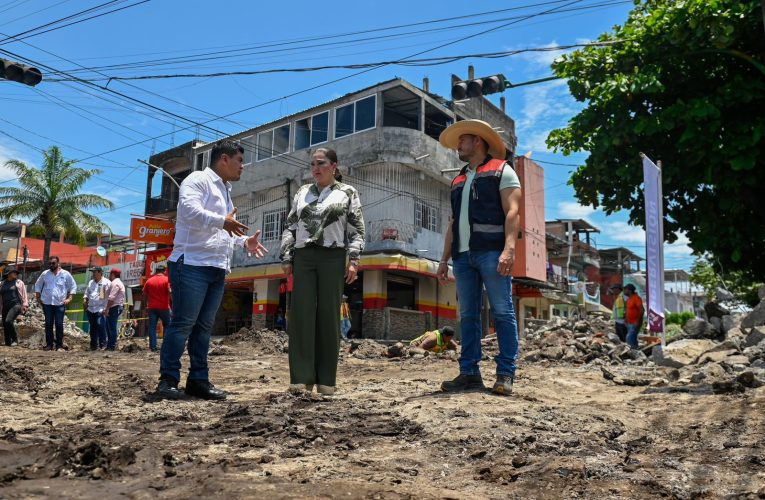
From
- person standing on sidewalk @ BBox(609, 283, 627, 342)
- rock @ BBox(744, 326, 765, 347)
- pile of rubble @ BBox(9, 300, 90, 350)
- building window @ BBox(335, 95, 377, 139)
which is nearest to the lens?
rock @ BBox(744, 326, 765, 347)

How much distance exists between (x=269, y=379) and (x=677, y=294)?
64546 millimetres

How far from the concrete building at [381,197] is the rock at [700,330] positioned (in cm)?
1128

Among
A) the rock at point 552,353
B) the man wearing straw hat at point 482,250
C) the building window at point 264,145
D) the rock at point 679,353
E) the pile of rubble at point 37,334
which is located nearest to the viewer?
the man wearing straw hat at point 482,250

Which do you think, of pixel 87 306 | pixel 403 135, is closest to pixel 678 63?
pixel 87 306

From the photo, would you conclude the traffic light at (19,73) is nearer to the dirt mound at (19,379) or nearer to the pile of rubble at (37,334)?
the pile of rubble at (37,334)

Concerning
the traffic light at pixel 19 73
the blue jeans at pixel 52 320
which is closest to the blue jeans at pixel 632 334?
the blue jeans at pixel 52 320

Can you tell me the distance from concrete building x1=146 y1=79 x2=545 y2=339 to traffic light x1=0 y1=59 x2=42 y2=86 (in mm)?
13329

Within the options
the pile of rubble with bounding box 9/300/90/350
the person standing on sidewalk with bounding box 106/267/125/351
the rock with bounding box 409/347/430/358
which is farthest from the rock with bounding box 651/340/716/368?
the pile of rubble with bounding box 9/300/90/350

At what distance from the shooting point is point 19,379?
489 cm

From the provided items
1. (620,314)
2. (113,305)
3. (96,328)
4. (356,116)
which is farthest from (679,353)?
(356,116)

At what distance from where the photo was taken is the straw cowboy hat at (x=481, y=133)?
4730 millimetres

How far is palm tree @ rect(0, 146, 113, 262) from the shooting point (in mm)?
33625

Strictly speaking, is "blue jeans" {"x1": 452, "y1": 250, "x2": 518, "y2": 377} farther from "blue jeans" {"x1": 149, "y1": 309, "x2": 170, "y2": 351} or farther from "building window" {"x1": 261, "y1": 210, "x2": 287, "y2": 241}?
"building window" {"x1": 261, "y1": 210, "x2": 287, "y2": 241}

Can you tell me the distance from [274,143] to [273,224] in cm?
416
